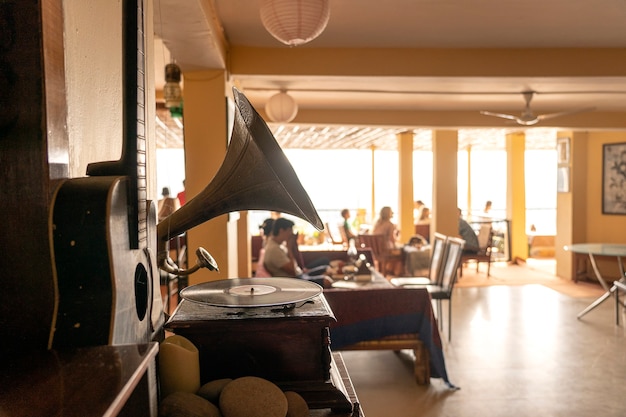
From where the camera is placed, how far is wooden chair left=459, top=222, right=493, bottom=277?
25.0ft

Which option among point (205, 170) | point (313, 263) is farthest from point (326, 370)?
point (313, 263)

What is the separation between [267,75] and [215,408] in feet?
10.2

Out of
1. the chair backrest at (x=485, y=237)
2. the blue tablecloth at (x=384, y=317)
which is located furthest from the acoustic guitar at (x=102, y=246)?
the chair backrest at (x=485, y=237)

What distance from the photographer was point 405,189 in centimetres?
873

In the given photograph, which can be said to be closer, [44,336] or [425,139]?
[44,336]

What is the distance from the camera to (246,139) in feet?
4.32

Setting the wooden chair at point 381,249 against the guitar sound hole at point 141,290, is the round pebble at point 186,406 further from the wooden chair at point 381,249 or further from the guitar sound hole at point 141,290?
the wooden chair at point 381,249

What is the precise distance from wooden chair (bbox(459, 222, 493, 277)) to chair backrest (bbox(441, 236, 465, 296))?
2.97m

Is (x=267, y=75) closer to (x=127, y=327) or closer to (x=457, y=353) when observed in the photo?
(x=457, y=353)

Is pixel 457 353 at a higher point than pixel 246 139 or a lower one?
lower

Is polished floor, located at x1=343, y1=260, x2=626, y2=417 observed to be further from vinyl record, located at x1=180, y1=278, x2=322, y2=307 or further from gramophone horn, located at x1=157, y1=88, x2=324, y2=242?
gramophone horn, located at x1=157, y1=88, x2=324, y2=242

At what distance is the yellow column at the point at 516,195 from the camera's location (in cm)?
928

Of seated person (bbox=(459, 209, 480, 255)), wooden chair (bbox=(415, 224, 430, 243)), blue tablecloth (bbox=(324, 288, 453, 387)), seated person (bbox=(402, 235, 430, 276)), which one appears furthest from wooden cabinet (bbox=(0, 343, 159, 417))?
wooden chair (bbox=(415, 224, 430, 243))

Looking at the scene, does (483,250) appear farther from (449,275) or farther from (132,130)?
(132,130)
